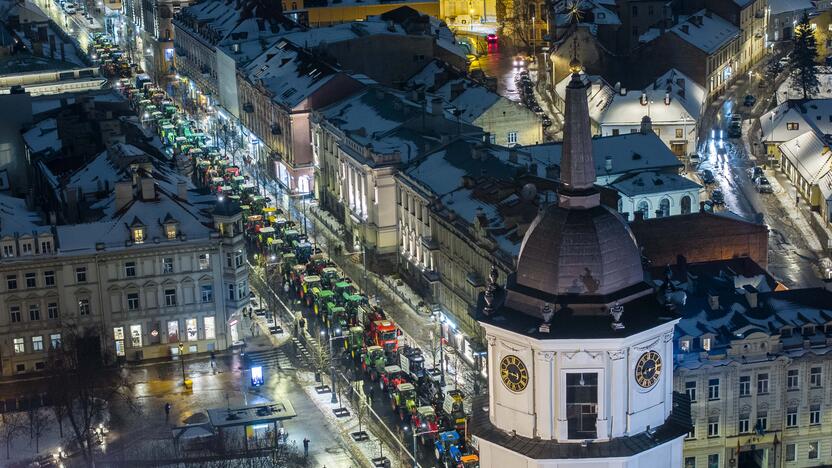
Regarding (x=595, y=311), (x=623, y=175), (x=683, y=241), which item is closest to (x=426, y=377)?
(x=683, y=241)

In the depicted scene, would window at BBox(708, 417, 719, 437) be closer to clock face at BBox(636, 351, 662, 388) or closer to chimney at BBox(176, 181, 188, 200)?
chimney at BBox(176, 181, 188, 200)

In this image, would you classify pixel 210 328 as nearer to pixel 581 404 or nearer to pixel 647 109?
pixel 647 109

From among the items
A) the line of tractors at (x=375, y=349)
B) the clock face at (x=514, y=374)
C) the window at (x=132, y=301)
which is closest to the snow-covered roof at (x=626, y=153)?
the line of tractors at (x=375, y=349)

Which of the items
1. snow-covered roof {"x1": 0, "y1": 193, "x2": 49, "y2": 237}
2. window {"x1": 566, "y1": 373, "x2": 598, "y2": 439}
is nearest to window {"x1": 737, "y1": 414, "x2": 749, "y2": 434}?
snow-covered roof {"x1": 0, "y1": 193, "x2": 49, "y2": 237}

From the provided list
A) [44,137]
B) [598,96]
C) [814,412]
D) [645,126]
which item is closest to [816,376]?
[814,412]

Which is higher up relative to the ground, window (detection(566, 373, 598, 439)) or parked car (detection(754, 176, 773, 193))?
window (detection(566, 373, 598, 439))
